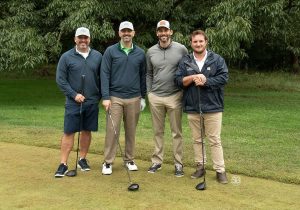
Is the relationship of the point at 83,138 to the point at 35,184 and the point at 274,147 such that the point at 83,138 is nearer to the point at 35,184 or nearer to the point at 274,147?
the point at 35,184

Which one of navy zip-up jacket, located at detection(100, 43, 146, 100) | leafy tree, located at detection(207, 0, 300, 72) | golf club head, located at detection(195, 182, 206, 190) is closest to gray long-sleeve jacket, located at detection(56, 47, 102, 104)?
navy zip-up jacket, located at detection(100, 43, 146, 100)

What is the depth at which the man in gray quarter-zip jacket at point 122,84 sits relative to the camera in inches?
253

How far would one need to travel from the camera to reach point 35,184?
6016 mm

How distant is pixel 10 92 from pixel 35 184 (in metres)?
15.8

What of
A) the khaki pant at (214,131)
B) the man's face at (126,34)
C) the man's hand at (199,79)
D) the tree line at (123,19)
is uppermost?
the tree line at (123,19)

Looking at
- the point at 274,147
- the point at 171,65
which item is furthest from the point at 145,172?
the point at 274,147

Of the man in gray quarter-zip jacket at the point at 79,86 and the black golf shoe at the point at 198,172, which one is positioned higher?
the man in gray quarter-zip jacket at the point at 79,86

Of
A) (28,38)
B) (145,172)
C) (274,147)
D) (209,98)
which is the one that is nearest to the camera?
(209,98)

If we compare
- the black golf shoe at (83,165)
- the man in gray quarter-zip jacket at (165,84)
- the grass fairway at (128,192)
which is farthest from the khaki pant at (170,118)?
the black golf shoe at (83,165)

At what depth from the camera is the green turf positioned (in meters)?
7.36

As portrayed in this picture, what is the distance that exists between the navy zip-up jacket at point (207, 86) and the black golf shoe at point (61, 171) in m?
1.76

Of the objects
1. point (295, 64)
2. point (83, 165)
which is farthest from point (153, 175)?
point (295, 64)

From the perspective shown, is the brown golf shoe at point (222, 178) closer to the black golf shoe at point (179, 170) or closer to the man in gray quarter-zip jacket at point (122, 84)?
the black golf shoe at point (179, 170)

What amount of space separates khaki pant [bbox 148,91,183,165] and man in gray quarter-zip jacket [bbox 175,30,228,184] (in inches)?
7.1
